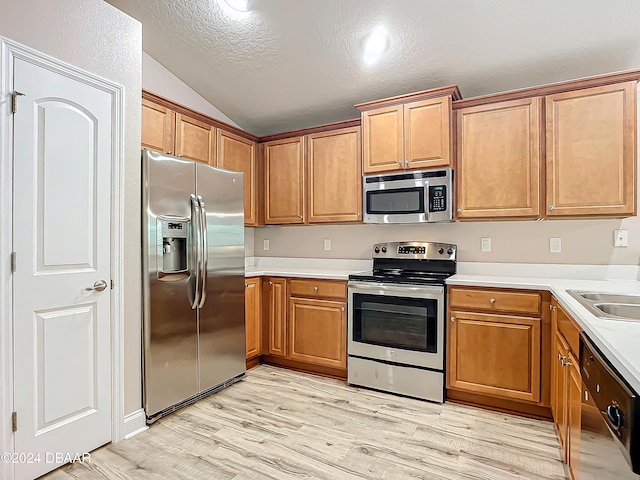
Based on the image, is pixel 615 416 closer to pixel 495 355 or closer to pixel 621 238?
pixel 495 355

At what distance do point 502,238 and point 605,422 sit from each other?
2250 millimetres

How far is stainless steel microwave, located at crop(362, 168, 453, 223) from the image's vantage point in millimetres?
Answer: 2932

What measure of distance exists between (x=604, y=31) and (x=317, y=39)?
6.14 ft

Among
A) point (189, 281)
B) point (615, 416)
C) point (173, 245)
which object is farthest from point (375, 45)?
point (615, 416)

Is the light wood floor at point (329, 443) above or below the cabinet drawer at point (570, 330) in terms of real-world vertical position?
below

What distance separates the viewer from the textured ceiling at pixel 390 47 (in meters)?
2.38

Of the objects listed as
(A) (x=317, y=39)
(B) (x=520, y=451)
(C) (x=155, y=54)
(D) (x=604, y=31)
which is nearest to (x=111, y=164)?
(C) (x=155, y=54)

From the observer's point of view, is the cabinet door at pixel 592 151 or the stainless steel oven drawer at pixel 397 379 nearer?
the cabinet door at pixel 592 151

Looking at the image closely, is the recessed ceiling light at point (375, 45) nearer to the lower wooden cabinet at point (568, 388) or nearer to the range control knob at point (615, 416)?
the lower wooden cabinet at point (568, 388)

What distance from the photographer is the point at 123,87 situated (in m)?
2.27

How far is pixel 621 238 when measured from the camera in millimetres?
2688

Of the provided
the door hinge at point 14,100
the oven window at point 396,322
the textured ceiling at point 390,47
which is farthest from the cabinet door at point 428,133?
the door hinge at point 14,100

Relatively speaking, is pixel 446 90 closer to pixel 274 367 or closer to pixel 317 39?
pixel 317 39

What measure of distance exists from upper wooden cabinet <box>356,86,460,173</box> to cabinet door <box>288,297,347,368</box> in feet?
4.10
